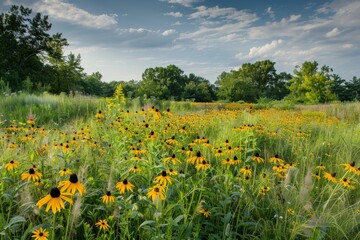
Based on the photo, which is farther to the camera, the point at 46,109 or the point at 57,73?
the point at 57,73

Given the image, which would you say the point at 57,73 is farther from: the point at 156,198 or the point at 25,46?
the point at 156,198

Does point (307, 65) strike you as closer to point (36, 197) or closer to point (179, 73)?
point (179, 73)

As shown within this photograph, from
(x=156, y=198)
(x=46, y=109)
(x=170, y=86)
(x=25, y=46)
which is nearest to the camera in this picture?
(x=156, y=198)

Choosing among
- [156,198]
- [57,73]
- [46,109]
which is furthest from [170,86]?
[156,198]

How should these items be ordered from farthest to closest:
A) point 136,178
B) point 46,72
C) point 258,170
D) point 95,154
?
point 46,72 < point 258,170 < point 95,154 < point 136,178

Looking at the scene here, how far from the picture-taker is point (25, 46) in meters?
30.8

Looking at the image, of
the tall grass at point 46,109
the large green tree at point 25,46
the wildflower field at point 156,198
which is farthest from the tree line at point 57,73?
the wildflower field at point 156,198

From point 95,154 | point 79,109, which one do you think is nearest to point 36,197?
point 95,154

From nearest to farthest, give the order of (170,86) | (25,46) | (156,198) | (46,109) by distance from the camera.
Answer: (156,198)
(46,109)
(25,46)
(170,86)

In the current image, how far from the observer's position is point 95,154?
3.27m

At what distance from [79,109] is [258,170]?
20.4 ft

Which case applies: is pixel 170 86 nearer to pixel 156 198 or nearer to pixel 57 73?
pixel 57 73

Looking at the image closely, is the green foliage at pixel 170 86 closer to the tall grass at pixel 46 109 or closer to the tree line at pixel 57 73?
the tree line at pixel 57 73

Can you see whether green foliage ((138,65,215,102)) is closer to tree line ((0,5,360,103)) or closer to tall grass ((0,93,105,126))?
tree line ((0,5,360,103))
